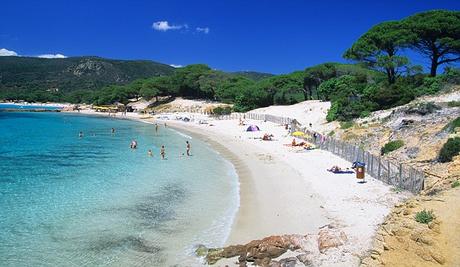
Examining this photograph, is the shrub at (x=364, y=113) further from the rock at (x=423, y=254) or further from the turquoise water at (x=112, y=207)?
the rock at (x=423, y=254)

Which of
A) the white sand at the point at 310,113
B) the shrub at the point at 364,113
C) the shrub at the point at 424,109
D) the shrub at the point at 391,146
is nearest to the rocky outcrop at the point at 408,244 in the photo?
the shrub at the point at 391,146

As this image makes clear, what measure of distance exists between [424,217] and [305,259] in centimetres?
377

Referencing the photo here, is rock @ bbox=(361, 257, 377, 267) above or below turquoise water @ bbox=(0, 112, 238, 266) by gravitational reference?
above

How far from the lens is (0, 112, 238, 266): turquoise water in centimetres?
1426

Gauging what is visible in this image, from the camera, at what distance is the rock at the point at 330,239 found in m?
13.3

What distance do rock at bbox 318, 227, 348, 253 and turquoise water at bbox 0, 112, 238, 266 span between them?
379cm

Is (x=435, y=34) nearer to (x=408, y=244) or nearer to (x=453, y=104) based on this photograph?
(x=453, y=104)

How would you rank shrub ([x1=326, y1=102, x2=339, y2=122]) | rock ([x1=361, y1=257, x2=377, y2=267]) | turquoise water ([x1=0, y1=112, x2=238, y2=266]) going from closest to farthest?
rock ([x1=361, y1=257, x2=377, y2=267])
turquoise water ([x1=0, y1=112, x2=238, y2=266])
shrub ([x1=326, y1=102, x2=339, y2=122])

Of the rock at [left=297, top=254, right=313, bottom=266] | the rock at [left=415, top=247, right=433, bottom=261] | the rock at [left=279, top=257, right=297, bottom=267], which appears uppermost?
the rock at [left=415, top=247, right=433, bottom=261]

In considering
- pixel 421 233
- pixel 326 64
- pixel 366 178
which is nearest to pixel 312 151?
pixel 366 178

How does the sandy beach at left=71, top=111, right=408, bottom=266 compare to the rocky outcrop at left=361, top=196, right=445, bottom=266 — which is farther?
the sandy beach at left=71, top=111, right=408, bottom=266

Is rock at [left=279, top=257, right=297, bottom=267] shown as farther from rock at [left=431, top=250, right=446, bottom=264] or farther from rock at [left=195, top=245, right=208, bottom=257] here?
rock at [left=431, top=250, right=446, bottom=264]

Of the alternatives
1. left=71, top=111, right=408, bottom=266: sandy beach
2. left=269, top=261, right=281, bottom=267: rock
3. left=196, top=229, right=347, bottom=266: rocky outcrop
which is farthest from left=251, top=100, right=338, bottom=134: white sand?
left=269, top=261, right=281, bottom=267: rock

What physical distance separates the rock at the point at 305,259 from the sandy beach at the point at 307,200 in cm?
33
